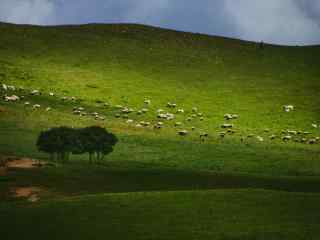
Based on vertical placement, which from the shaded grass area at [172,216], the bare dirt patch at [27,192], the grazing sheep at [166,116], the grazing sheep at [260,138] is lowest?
the shaded grass area at [172,216]

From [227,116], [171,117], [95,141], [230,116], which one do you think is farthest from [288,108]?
[95,141]

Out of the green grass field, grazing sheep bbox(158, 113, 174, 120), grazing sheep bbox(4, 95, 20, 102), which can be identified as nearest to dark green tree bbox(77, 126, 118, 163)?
the green grass field

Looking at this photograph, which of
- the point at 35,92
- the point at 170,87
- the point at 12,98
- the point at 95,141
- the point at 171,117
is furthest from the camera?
the point at 170,87

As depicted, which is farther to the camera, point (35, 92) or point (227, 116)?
point (35, 92)

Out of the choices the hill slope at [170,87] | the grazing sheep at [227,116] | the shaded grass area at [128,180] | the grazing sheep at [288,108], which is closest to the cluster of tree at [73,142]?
the hill slope at [170,87]

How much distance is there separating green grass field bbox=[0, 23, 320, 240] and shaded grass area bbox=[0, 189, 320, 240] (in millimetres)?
75

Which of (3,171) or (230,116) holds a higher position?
(230,116)

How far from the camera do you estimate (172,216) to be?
37375 millimetres

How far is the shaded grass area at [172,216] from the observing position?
34.2m

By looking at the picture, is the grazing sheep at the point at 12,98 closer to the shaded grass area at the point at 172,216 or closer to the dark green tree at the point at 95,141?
the dark green tree at the point at 95,141

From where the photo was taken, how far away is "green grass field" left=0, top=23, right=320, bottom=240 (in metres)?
36.9

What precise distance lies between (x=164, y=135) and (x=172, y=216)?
127 feet

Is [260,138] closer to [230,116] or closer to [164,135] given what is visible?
[164,135]

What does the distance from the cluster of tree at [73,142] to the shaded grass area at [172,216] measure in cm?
1596
